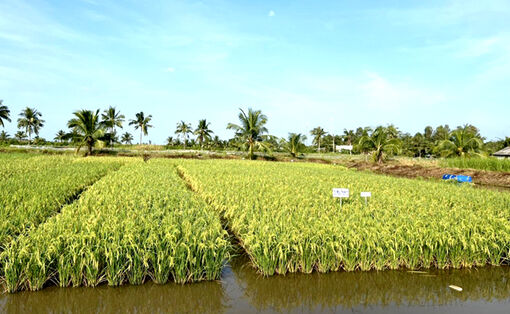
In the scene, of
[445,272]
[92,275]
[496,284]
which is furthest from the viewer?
[445,272]

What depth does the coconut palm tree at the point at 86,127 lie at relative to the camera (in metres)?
26.7

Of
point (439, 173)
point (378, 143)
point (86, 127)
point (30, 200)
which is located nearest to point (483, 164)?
point (439, 173)

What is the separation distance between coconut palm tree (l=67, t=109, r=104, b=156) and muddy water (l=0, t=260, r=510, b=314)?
Answer: 1022 inches

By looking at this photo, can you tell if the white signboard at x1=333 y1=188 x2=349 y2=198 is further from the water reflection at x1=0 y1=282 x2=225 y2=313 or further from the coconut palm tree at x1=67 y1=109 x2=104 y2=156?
the coconut palm tree at x1=67 y1=109 x2=104 y2=156

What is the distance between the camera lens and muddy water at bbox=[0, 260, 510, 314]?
3678mm

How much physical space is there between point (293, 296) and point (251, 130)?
85.4 feet

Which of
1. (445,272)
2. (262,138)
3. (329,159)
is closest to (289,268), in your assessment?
(445,272)

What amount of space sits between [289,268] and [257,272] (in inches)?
18.6

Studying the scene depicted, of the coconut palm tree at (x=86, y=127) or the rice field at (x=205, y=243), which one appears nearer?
the rice field at (x=205, y=243)

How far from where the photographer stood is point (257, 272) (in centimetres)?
472

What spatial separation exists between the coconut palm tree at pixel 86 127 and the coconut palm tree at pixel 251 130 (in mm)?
11254

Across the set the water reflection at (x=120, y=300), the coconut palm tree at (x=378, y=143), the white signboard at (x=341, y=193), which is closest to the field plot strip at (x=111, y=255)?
the water reflection at (x=120, y=300)

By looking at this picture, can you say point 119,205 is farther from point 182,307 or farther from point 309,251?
point 309,251

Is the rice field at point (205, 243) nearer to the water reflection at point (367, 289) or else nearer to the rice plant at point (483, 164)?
the water reflection at point (367, 289)
